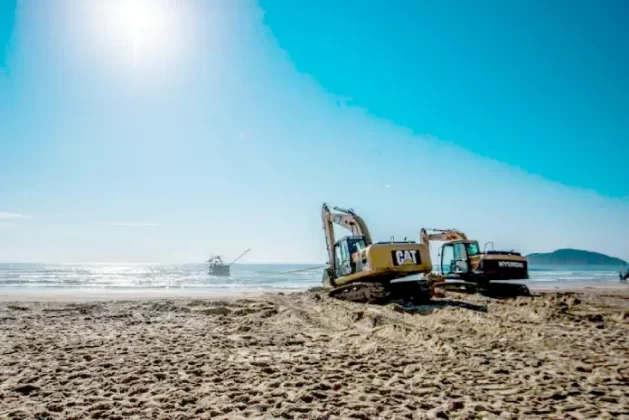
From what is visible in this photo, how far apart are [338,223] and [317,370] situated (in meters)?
14.0

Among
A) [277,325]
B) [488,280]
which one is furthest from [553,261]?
[277,325]

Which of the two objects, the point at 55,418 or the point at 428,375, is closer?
the point at 55,418

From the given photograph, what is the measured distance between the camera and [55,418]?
165 inches

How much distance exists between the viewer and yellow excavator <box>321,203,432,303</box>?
14.9 metres

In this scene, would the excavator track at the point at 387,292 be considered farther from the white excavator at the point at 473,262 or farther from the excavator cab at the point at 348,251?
the white excavator at the point at 473,262

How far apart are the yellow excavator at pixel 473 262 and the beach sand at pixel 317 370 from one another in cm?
881

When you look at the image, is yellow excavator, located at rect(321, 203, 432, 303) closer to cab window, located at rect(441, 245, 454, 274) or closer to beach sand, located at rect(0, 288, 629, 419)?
beach sand, located at rect(0, 288, 629, 419)

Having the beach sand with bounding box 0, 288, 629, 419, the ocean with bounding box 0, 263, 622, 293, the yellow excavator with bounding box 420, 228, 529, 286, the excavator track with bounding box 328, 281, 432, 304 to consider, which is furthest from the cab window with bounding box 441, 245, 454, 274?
the beach sand with bounding box 0, 288, 629, 419

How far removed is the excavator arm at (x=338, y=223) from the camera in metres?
18.2

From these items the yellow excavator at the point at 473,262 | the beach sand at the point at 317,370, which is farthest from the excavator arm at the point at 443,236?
the beach sand at the point at 317,370

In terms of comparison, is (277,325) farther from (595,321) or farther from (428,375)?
(595,321)

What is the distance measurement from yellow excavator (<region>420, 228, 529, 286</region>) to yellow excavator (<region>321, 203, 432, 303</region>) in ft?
16.6

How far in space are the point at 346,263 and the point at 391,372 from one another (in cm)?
1196

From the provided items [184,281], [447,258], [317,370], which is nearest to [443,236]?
[447,258]
